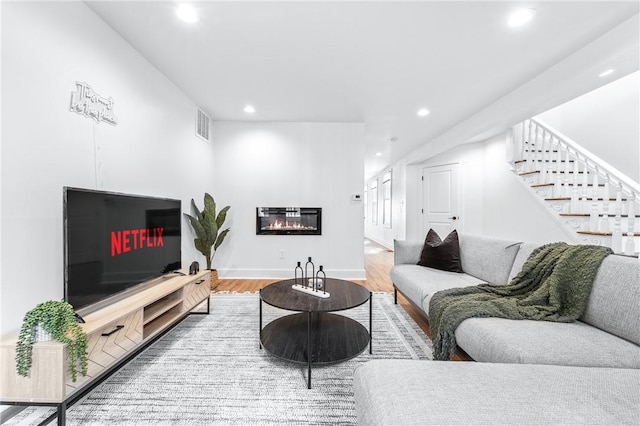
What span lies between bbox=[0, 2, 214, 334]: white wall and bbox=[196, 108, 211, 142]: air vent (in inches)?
46.8

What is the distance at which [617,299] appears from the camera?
1459 millimetres

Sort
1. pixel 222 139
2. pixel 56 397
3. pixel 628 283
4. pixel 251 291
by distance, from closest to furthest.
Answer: pixel 56 397 < pixel 628 283 < pixel 251 291 < pixel 222 139

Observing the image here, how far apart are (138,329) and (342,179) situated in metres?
3.26

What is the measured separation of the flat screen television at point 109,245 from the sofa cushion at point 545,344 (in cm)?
230

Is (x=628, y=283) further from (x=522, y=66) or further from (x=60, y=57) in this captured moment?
(x=60, y=57)

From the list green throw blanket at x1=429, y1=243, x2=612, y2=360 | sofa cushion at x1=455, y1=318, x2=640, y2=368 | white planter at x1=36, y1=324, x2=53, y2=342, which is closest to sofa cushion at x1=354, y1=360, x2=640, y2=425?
sofa cushion at x1=455, y1=318, x2=640, y2=368

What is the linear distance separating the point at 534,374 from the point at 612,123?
386cm

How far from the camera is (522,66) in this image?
2.61 m

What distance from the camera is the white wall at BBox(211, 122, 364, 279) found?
429cm

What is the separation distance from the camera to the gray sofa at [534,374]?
833 millimetres

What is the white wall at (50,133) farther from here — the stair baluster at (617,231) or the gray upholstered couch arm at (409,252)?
the stair baluster at (617,231)

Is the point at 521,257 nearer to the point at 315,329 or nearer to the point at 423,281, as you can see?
the point at 423,281

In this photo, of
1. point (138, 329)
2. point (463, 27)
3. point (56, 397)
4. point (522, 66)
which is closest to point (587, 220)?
point (522, 66)

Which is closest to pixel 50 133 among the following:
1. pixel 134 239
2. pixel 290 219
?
pixel 134 239
